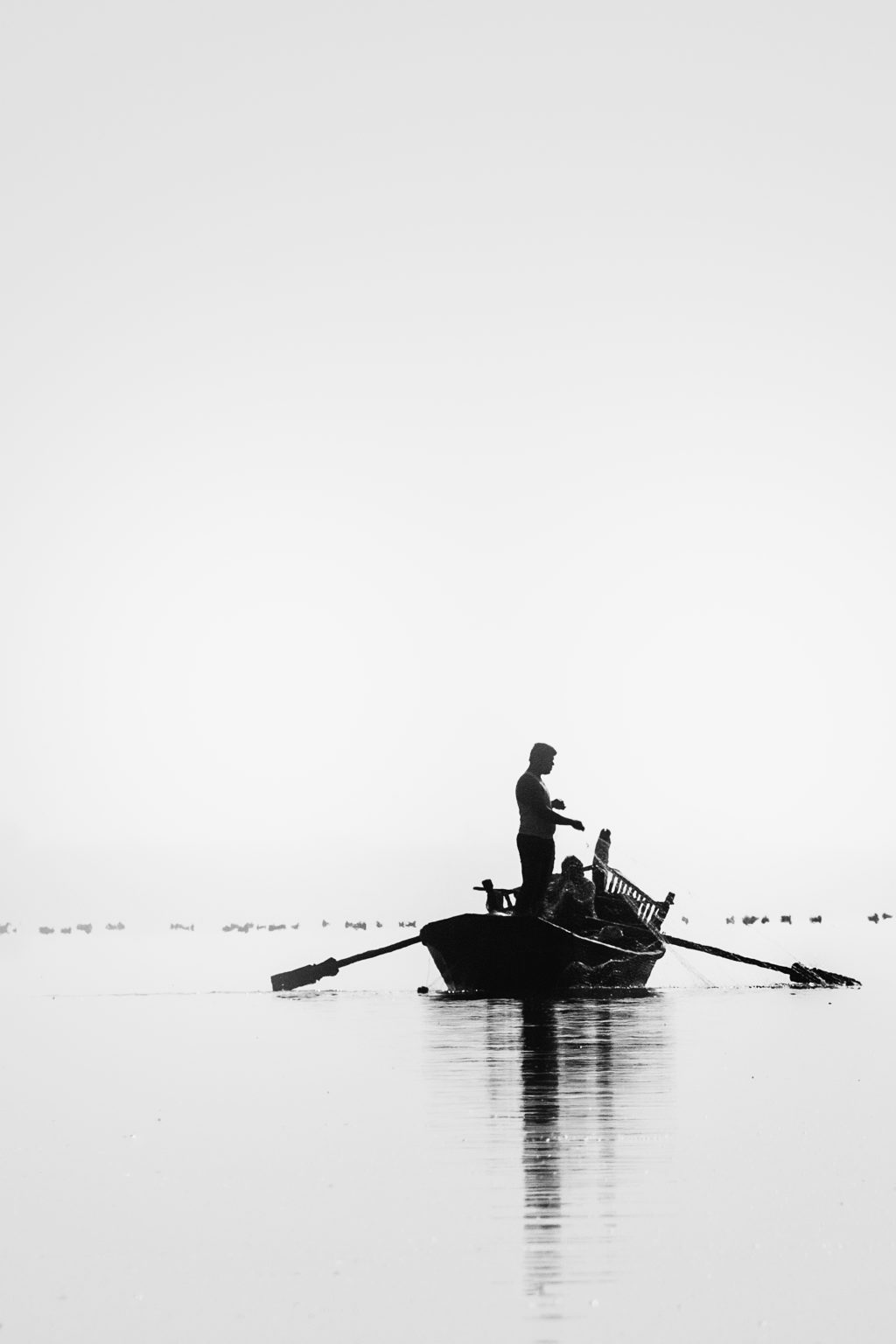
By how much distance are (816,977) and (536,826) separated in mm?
8880

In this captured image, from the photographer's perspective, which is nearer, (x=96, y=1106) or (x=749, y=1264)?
(x=749, y=1264)

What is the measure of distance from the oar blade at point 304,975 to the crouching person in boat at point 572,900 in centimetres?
372

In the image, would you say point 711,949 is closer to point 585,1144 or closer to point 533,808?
point 533,808

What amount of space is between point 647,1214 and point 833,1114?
207 inches

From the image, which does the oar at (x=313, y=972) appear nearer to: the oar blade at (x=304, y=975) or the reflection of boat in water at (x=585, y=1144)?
the oar blade at (x=304, y=975)

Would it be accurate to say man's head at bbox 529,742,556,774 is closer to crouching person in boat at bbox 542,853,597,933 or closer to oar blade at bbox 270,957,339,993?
crouching person in boat at bbox 542,853,597,933

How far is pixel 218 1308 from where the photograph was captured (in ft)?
24.7

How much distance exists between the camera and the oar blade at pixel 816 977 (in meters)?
30.3

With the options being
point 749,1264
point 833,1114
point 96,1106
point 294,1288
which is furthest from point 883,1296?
point 96,1106

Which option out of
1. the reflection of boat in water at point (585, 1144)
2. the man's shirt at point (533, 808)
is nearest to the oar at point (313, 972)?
the man's shirt at point (533, 808)

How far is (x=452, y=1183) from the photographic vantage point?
10.2 m

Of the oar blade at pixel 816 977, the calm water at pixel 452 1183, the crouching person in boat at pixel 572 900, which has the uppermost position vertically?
the crouching person in boat at pixel 572 900

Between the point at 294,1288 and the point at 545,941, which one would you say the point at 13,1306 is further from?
the point at 545,941

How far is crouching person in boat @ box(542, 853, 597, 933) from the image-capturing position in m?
27.1
